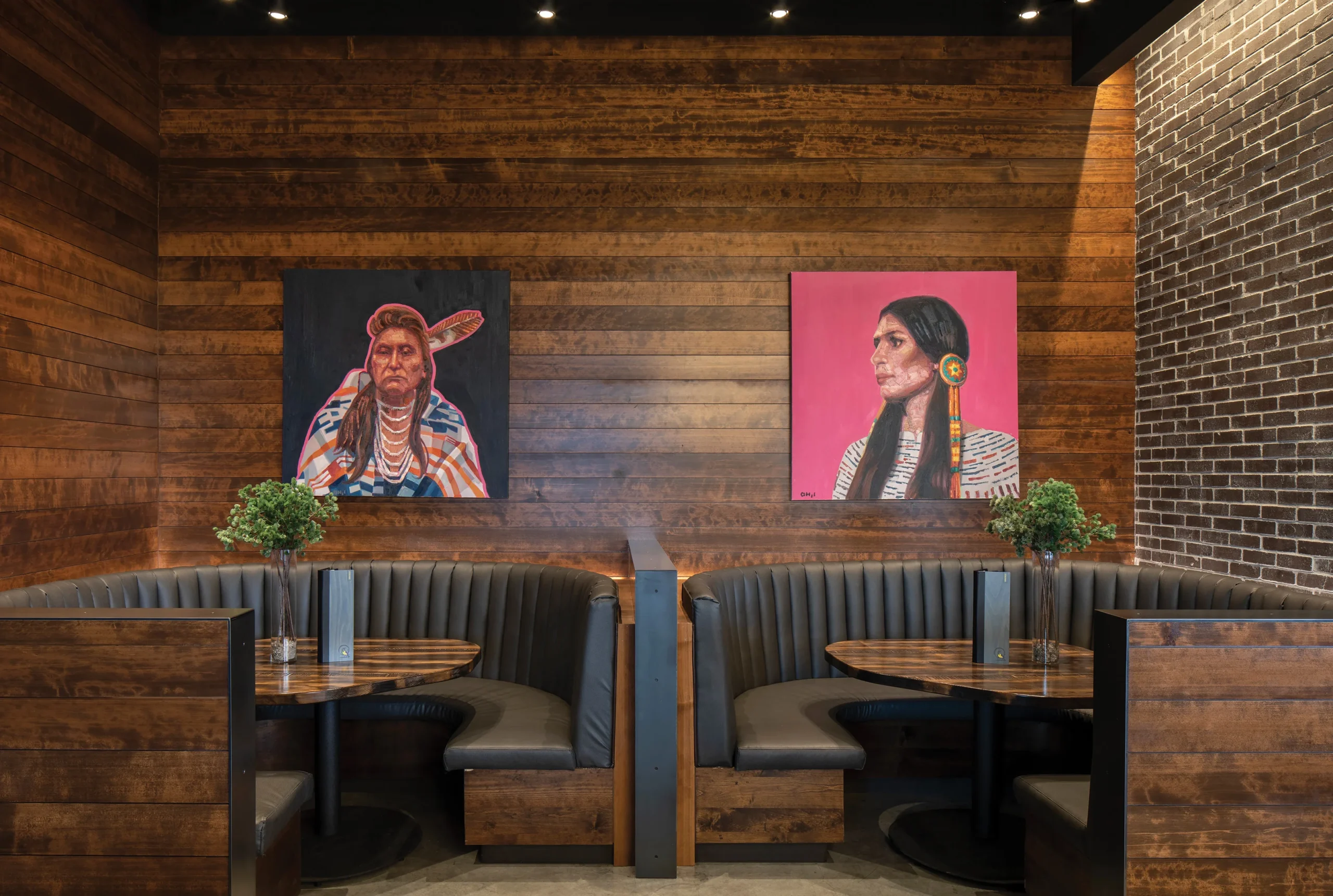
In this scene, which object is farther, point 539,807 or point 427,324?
point 427,324

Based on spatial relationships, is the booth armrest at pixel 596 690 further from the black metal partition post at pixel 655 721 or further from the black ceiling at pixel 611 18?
the black ceiling at pixel 611 18

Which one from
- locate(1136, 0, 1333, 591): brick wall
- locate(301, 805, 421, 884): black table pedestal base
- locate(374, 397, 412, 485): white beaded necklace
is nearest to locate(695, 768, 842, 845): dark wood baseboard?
locate(301, 805, 421, 884): black table pedestal base

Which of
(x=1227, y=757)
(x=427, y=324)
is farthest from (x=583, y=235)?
(x=1227, y=757)

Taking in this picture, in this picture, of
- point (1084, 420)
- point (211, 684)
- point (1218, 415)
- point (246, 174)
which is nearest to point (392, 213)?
point (246, 174)

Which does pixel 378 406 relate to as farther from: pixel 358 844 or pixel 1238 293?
Result: pixel 1238 293

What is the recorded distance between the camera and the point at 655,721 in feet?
9.49

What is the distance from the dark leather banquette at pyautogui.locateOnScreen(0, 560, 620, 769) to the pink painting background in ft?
4.61

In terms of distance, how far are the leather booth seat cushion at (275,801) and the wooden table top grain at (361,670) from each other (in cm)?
22

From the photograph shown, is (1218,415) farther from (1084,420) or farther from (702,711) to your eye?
(702,711)

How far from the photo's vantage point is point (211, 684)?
2.08m

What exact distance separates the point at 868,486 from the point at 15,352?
3.58 m

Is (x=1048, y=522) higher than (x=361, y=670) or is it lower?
higher

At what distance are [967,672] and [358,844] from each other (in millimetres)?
2150

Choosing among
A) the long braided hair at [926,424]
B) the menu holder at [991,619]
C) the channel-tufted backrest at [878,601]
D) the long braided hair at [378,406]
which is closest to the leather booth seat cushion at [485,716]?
the channel-tufted backrest at [878,601]
